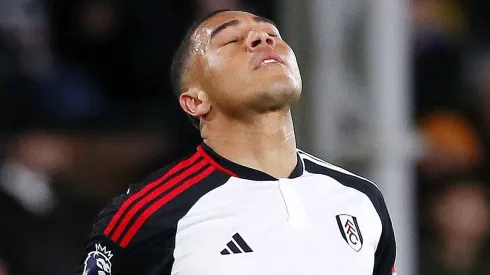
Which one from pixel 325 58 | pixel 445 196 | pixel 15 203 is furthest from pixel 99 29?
pixel 445 196

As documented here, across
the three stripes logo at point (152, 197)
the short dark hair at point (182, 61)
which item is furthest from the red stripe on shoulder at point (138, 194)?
the short dark hair at point (182, 61)

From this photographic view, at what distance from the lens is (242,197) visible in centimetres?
264

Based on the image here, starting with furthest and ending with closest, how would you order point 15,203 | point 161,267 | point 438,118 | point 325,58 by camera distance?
point 438,118, point 15,203, point 325,58, point 161,267

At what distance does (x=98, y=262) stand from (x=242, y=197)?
388mm

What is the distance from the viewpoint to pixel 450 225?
213 inches

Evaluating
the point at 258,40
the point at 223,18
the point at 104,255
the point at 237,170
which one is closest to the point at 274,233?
the point at 237,170

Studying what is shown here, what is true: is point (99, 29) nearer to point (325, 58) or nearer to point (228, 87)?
point (325, 58)

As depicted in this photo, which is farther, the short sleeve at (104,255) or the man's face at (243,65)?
the man's face at (243,65)

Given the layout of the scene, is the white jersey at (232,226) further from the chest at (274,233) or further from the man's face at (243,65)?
the man's face at (243,65)

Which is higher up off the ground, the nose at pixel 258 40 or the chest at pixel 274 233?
the nose at pixel 258 40

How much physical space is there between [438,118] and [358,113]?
148 cm

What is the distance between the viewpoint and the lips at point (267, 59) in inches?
107

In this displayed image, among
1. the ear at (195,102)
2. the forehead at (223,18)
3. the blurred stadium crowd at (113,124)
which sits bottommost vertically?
the blurred stadium crowd at (113,124)

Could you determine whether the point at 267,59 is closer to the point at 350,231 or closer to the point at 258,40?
the point at 258,40
